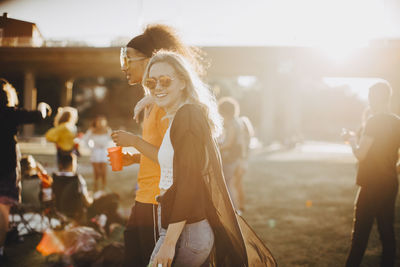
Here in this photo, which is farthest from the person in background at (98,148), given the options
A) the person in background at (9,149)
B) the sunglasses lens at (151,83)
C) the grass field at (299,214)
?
the sunglasses lens at (151,83)

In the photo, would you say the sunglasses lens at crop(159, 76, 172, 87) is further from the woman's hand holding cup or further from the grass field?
the grass field

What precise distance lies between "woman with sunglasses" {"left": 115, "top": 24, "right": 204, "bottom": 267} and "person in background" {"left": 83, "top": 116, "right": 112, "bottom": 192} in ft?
18.9

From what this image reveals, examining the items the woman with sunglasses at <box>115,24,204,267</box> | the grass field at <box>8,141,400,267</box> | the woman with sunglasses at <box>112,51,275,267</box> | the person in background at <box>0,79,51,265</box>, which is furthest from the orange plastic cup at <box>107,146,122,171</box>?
the grass field at <box>8,141,400,267</box>

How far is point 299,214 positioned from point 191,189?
18.2 ft

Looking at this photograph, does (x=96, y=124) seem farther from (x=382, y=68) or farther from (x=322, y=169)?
(x=382, y=68)

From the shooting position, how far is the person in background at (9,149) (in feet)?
9.95

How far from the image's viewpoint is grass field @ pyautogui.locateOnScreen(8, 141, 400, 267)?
438 centimetres

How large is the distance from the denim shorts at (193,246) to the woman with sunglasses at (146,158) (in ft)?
1.81

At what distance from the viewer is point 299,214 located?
6.50m

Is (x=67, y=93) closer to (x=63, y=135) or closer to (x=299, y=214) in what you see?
(x=63, y=135)

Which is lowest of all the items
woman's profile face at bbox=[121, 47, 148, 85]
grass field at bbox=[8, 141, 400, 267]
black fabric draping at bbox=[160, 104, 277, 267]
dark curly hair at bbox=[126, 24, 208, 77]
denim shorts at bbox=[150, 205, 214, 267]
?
grass field at bbox=[8, 141, 400, 267]

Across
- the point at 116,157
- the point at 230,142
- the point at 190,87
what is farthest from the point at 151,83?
the point at 230,142

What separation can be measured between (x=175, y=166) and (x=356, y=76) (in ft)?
93.7

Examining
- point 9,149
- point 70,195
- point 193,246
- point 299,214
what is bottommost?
point 299,214
